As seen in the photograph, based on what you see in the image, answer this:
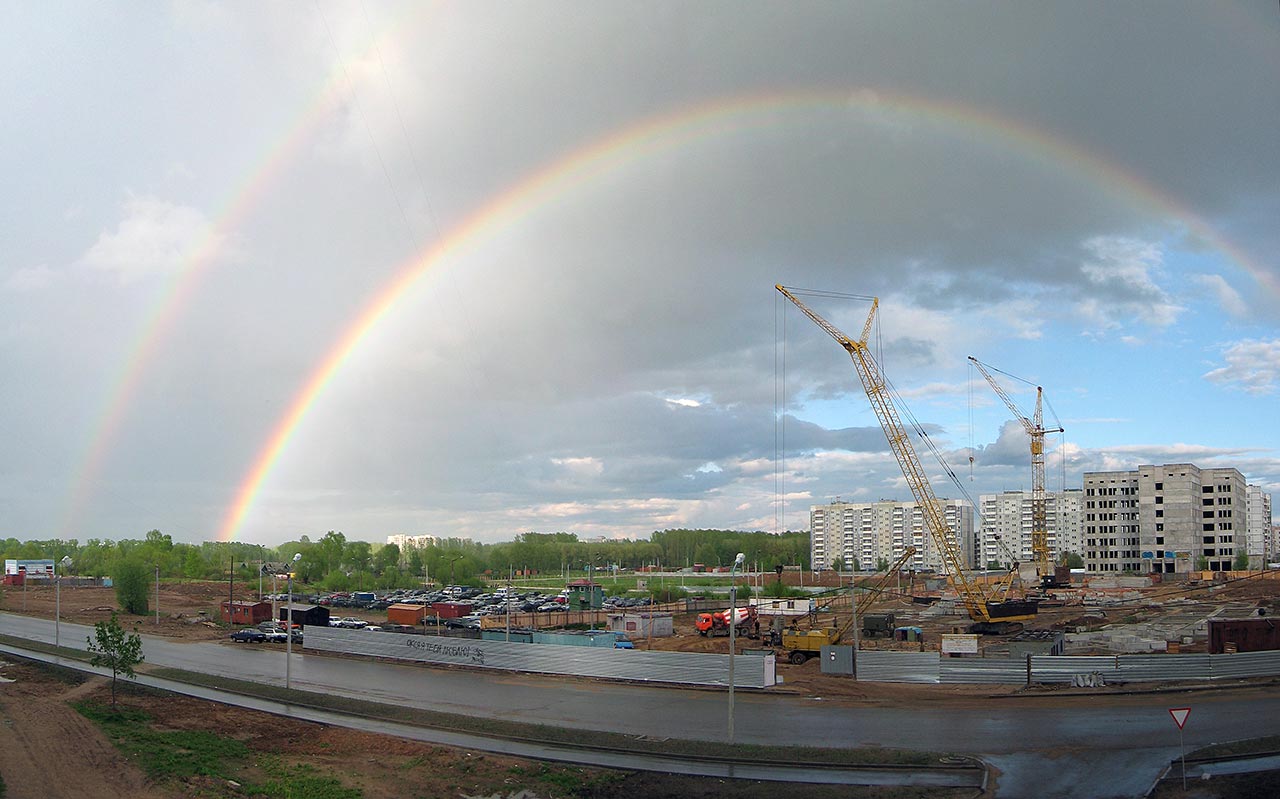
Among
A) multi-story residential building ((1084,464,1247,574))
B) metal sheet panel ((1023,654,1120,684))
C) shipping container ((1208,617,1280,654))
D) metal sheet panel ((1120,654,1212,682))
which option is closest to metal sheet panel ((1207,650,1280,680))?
metal sheet panel ((1120,654,1212,682))

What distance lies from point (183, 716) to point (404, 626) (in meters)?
42.5

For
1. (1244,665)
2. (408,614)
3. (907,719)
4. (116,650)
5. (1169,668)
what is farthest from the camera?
(408,614)

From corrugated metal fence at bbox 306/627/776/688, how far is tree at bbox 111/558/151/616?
167 feet

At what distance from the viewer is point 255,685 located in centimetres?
4572

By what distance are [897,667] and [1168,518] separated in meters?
152

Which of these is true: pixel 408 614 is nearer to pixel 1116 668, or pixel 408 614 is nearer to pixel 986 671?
pixel 986 671

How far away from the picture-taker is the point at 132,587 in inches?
4001

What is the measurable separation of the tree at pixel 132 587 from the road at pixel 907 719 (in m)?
59.2

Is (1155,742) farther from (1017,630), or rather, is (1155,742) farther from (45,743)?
(1017,630)

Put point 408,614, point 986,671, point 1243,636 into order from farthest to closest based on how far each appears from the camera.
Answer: point 408,614 → point 1243,636 → point 986,671

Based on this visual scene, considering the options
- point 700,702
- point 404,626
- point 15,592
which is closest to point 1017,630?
point 700,702

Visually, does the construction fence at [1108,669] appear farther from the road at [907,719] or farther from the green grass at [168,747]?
the green grass at [168,747]

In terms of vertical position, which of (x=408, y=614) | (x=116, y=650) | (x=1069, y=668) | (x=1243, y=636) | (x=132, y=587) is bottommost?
(x=408, y=614)

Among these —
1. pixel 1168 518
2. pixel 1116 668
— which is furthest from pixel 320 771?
pixel 1168 518
